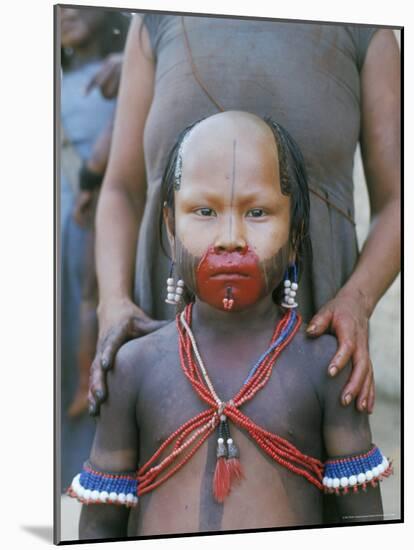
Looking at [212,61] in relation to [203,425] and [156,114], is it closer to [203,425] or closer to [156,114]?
[156,114]

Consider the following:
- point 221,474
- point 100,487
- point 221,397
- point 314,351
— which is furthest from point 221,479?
point 314,351

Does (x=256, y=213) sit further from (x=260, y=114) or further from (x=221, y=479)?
(x=221, y=479)

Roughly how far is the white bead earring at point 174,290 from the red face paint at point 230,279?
0.07 metres

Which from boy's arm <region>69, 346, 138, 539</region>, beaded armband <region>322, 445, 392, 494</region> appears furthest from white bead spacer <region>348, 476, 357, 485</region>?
boy's arm <region>69, 346, 138, 539</region>

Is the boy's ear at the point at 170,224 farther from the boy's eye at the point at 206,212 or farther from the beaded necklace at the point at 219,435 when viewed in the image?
the beaded necklace at the point at 219,435

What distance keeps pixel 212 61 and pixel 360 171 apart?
0.59 m

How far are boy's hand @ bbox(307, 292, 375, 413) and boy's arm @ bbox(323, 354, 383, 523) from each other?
0.03m

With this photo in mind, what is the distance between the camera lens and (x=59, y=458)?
3.26 m

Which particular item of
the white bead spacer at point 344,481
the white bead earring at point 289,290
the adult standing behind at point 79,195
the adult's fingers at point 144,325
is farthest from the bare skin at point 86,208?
the white bead spacer at point 344,481

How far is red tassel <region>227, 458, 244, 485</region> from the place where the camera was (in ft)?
10.6

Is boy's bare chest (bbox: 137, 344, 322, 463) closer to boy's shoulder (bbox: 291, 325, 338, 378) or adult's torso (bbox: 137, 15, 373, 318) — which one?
boy's shoulder (bbox: 291, 325, 338, 378)

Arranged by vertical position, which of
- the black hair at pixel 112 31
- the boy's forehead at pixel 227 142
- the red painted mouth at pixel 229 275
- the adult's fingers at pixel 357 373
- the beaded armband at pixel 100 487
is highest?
the black hair at pixel 112 31

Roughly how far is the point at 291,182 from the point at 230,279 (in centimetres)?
35

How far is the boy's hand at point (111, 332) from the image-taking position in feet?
10.7
